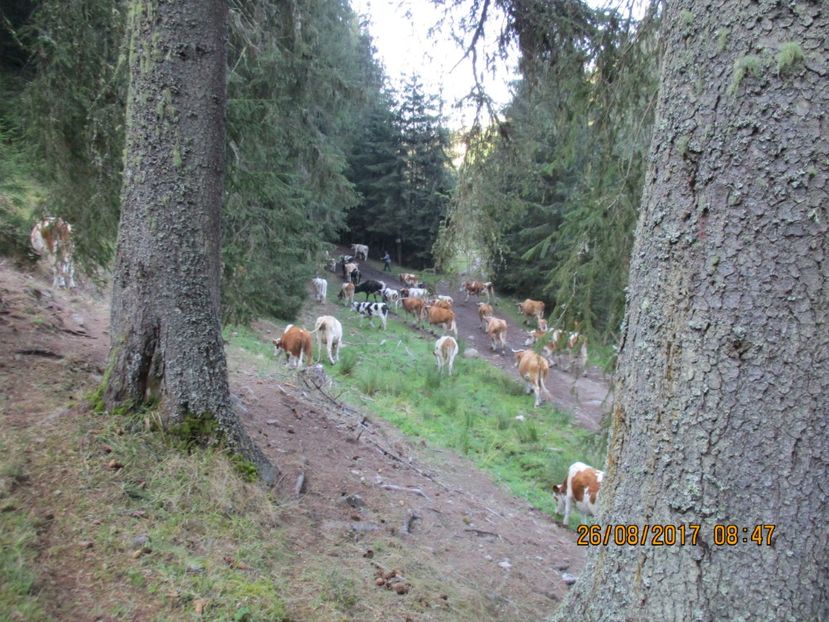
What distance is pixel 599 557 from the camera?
2207 mm

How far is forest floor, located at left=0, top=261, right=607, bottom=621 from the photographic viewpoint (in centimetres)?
289

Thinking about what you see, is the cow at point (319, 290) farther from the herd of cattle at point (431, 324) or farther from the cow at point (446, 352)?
the cow at point (446, 352)

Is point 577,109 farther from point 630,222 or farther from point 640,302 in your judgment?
point 640,302

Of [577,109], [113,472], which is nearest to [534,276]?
[577,109]

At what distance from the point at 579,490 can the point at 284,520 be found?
4989 mm

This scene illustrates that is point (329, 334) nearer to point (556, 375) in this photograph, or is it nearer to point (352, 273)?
point (556, 375)

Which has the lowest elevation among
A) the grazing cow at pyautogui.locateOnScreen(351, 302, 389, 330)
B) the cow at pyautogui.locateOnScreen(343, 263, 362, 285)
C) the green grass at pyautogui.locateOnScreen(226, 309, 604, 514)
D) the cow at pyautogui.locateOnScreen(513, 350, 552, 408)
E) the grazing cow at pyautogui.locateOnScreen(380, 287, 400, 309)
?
the green grass at pyautogui.locateOnScreen(226, 309, 604, 514)

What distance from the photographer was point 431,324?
74.9 feet

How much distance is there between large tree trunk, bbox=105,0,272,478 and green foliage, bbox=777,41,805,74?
3445mm

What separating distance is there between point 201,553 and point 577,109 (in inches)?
175

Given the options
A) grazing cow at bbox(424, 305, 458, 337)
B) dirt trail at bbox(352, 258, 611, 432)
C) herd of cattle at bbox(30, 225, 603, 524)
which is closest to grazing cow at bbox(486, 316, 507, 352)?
herd of cattle at bbox(30, 225, 603, 524)

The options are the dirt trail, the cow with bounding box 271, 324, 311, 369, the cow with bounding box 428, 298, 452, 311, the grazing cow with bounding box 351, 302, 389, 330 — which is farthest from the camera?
the cow with bounding box 428, 298, 452, 311

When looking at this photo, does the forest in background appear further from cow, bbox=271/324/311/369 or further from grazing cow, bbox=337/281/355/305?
grazing cow, bbox=337/281/355/305

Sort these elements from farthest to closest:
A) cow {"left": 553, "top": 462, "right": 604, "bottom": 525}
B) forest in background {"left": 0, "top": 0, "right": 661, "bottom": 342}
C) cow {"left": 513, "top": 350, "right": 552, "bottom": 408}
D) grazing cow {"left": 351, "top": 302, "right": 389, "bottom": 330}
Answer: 1. grazing cow {"left": 351, "top": 302, "right": 389, "bottom": 330}
2. cow {"left": 513, "top": 350, "right": 552, "bottom": 408}
3. cow {"left": 553, "top": 462, "right": 604, "bottom": 525}
4. forest in background {"left": 0, "top": 0, "right": 661, "bottom": 342}
